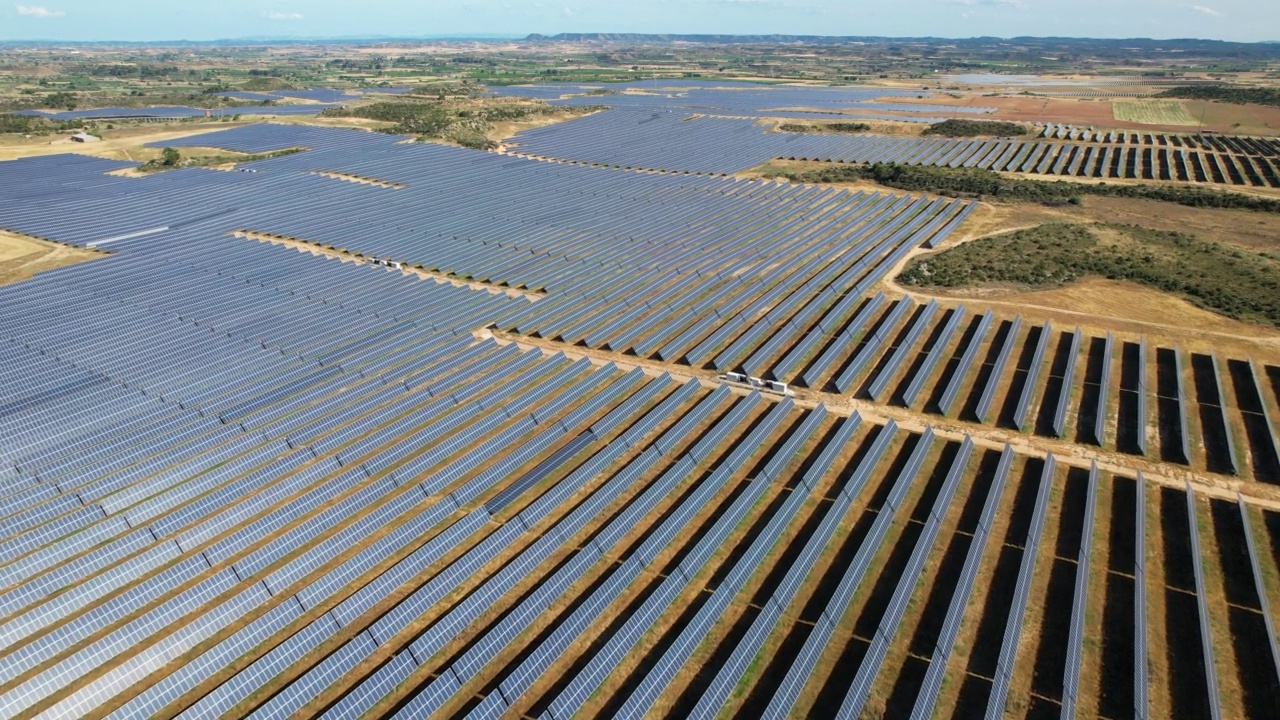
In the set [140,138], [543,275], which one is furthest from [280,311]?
[140,138]

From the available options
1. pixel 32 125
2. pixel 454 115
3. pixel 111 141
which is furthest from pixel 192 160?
pixel 32 125

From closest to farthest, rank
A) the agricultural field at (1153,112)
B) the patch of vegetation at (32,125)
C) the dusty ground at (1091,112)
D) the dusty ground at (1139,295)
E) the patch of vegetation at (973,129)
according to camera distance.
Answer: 1. the dusty ground at (1139,295)
2. the patch of vegetation at (32,125)
3. the patch of vegetation at (973,129)
4. the dusty ground at (1091,112)
5. the agricultural field at (1153,112)

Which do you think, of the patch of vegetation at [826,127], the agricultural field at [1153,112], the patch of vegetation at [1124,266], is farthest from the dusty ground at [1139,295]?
the agricultural field at [1153,112]

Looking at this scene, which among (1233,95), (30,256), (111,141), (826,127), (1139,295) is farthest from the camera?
(1233,95)

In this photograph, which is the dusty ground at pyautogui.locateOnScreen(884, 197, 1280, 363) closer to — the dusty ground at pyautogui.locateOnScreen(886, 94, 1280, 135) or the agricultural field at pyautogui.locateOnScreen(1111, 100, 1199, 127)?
the dusty ground at pyautogui.locateOnScreen(886, 94, 1280, 135)

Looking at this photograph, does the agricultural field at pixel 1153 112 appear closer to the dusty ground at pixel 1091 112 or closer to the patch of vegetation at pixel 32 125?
the dusty ground at pixel 1091 112

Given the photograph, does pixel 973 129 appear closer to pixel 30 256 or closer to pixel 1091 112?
pixel 1091 112
